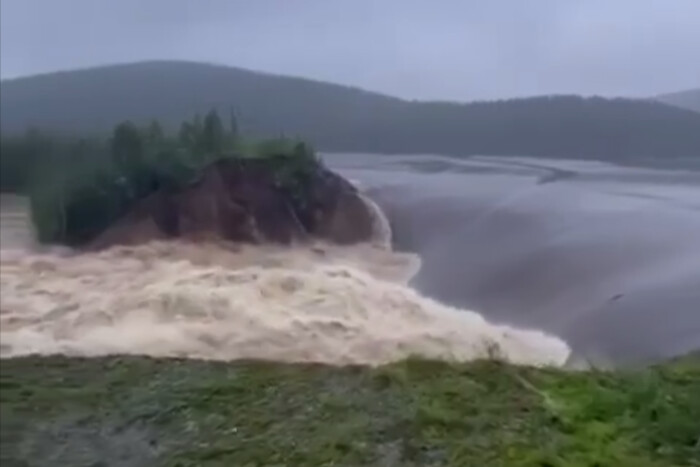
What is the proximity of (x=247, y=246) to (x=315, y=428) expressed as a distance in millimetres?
540

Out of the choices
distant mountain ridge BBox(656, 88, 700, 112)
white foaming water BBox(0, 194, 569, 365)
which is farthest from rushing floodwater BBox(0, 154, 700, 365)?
distant mountain ridge BBox(656, 88, 700, 112)

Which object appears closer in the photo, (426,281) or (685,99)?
(685,99)

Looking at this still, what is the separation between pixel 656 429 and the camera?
69.4 inches

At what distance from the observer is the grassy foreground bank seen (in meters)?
1.67

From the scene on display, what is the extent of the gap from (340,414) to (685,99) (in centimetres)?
92

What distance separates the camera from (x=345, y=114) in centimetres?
225

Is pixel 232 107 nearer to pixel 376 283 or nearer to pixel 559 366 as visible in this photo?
pixel 376 283

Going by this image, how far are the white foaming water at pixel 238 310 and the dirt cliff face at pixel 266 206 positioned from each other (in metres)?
0.03

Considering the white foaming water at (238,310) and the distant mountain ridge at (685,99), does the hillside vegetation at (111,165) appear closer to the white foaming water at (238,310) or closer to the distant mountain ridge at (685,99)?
the white foaming water at (238,310)

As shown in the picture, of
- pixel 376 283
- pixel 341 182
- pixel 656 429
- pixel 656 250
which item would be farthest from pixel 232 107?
pixel 656 429

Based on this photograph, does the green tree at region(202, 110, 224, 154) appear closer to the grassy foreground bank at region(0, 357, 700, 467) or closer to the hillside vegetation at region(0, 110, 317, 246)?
the hillside vegetation at region(0, 110, 317, 246)

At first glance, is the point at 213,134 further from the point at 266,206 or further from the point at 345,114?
the point at 345,114

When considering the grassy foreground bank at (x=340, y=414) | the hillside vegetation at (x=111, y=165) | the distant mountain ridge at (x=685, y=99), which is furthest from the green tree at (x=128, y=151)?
the distant mountain ridge at (x=685, y=99)

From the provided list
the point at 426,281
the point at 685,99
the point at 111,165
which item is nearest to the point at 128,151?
the point at 111,165
